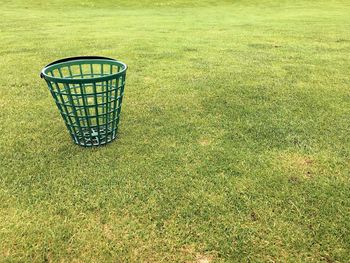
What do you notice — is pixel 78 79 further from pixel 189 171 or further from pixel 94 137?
pixel 189 171

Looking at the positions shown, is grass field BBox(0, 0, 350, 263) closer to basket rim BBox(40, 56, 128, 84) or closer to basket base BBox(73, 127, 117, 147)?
basket base BBox(73, 127, 117, 147)

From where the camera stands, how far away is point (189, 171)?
2104 millimetres

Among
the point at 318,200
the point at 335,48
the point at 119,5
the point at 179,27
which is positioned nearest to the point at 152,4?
the point at 119,5

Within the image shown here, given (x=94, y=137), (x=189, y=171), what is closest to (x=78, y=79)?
(x=94, y=137)

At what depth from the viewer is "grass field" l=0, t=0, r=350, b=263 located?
1.57 meters

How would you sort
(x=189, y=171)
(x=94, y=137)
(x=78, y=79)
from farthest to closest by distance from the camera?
(x=94, y=137)
(x=189, y=171)
(x=78, y=79)

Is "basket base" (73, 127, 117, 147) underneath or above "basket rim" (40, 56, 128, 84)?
underneath

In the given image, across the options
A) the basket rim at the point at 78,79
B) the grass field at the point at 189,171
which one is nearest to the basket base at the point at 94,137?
the grass field at the point at 189,171

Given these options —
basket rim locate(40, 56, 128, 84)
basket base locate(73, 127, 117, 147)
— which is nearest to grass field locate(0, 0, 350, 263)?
basket base locate(73, 127, 117, 147)

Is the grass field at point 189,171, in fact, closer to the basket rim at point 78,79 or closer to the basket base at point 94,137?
the basket base at point 94,137

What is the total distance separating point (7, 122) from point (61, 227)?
4.95 feet

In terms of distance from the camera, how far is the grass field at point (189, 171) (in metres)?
1.57

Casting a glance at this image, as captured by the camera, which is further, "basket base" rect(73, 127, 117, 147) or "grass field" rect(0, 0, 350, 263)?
"basket base" rect(73, 127, 117, 147)

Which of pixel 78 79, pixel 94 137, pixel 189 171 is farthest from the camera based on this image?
pixel 94 137
